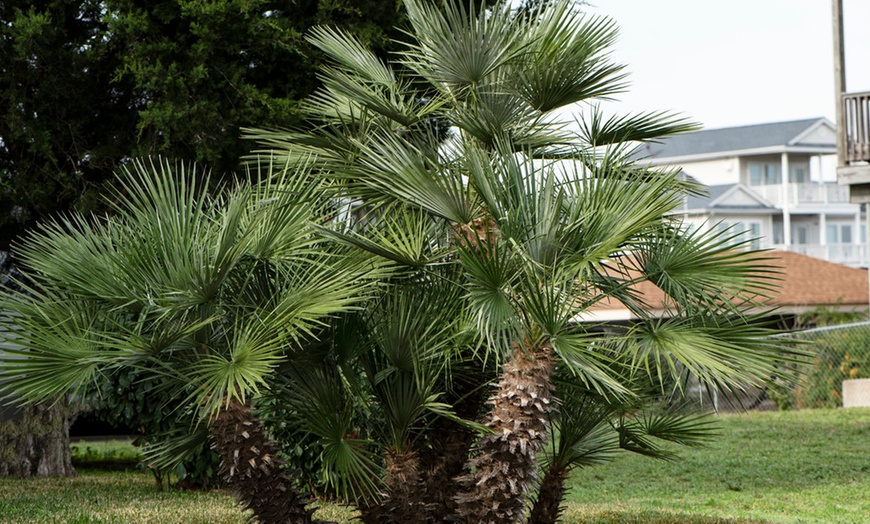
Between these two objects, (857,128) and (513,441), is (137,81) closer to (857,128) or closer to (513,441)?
(513,441)

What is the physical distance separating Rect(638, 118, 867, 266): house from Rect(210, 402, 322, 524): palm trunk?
38609mm

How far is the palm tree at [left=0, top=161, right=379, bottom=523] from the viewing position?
5184 mm

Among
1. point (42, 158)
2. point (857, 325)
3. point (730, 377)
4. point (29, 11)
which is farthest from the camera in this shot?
point (857, 325)

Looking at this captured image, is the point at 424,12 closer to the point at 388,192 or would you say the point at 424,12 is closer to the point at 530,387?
the point at 388,192

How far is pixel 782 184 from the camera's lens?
44938 millimetres

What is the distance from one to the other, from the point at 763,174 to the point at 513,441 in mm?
43756

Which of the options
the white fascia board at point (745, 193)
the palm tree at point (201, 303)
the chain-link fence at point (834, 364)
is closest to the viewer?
the palm tree at point (201, 303)

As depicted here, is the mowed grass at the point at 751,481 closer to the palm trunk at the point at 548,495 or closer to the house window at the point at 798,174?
the palm trunk at the point at 548,495

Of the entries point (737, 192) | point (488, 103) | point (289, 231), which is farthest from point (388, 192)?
point (737, 192)

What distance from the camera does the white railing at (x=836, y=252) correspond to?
43.9m

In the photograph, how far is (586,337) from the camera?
5496 millimetres

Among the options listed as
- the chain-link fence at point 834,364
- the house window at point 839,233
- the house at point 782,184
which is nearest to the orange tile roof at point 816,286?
the chain-link fence at point 834,364

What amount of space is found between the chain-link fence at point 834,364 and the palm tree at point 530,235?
12.9 meters

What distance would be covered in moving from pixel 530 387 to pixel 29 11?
21.9ft
